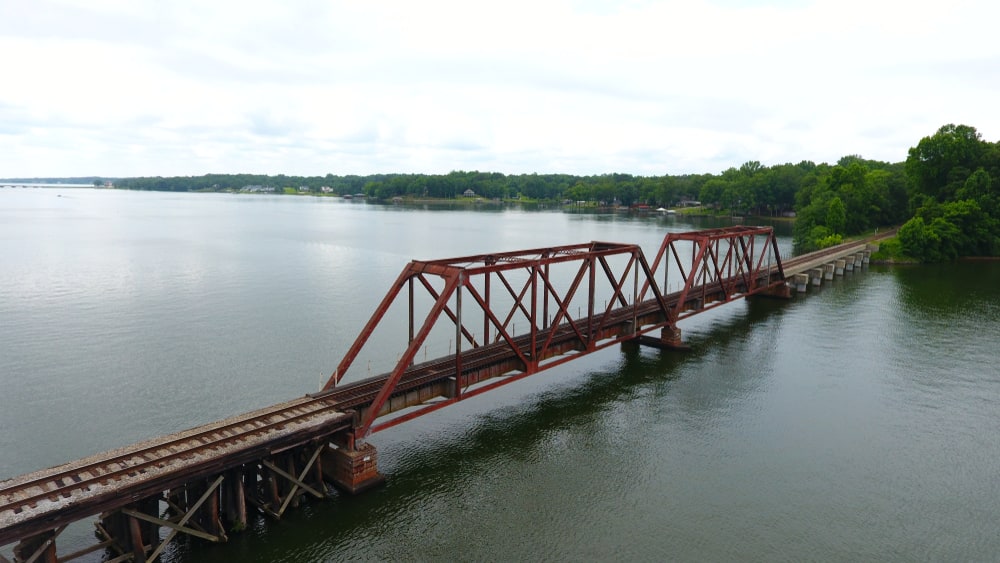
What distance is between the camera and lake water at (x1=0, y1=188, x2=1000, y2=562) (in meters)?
23.5

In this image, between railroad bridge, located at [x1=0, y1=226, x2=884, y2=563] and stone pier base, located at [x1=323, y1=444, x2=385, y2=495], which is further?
stone pier base, located at [x1=323, y1=444, x2=385, y2=495]

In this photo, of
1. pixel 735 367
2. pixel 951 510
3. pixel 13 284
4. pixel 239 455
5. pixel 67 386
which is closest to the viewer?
pixel 239 455

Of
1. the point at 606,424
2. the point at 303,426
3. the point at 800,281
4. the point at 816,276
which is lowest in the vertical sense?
the point at 606,424

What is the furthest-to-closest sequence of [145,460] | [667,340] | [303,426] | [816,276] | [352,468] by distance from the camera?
1. [816,276]
2. [667,340]
3. [352,468]
4. [303,426]
5. [145,460]

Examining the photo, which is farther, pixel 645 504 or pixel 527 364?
pixel 527 364

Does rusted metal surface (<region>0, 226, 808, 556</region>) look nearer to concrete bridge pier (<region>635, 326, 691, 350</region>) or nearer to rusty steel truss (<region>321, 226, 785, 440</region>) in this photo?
rusty steel truss (<region>321, 226, 785, 440</region>)

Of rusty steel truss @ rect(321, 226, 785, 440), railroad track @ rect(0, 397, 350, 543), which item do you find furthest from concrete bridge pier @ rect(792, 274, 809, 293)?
railroad track @ rect(0, 397, 350, 543)

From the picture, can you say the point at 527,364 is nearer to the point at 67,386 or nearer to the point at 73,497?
the point at 73,497

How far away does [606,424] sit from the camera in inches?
1326

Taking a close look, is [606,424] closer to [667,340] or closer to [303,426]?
[667,340]

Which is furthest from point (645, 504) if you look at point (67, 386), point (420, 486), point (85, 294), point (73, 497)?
point (85, 294)

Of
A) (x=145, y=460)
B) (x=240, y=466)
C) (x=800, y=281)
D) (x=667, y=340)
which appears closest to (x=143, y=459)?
(x=145, y=460)

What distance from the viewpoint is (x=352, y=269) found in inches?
3319

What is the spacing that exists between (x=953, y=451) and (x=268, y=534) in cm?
3215
